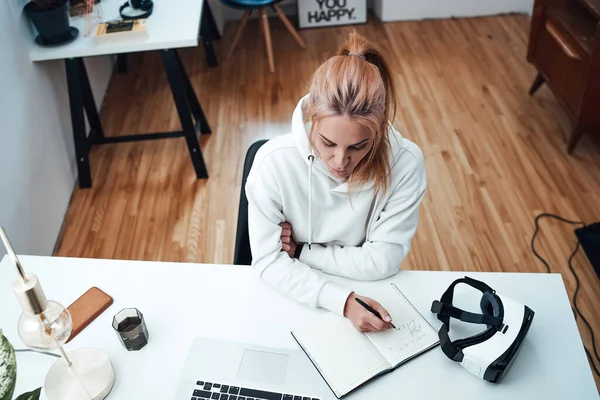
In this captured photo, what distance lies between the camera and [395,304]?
1176 mm

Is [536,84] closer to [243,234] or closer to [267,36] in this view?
[267,36]

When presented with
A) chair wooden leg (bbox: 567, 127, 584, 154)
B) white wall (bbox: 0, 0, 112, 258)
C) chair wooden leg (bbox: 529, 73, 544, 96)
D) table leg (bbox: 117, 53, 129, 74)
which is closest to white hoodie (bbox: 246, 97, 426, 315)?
white wall (bbox: 0, 0, 112, 258)

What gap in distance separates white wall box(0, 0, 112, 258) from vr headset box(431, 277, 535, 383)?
153 centimetres

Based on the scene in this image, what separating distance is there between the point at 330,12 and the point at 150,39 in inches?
71.0

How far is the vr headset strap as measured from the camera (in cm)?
105

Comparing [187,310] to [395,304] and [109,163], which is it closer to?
[395,304]

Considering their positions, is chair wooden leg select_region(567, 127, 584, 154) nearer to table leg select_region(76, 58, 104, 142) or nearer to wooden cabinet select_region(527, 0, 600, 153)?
wooden cabinet select_region(527, 0, 600, 153)

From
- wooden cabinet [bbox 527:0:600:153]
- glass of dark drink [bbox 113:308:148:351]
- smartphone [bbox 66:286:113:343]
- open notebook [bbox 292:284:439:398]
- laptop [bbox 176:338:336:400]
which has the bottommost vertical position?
wooden cabinet [bbox 527:0:600:153]

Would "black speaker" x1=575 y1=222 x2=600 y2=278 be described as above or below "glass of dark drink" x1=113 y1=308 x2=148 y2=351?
below

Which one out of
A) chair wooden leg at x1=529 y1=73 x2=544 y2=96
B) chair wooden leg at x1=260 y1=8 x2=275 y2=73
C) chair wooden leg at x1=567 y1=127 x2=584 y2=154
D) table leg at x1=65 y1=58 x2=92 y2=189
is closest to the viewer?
table leg at x1=65 y1=58 x2=92 y2=189

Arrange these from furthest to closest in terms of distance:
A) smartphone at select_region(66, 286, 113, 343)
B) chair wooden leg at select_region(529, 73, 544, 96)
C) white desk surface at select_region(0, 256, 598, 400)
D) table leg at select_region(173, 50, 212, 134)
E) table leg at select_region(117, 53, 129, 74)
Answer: table leg at select_region(117, 53, 129, 74) < chair wooden leg at select_region(529, 73, 544, 96) < table leg at select_region(173, 50, 212, 134) < smartphone at select_region(66, 286, 113, 343) < white desk surface at select_region(0, 256, 598, 400)

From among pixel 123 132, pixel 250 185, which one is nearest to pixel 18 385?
pixel 250 185

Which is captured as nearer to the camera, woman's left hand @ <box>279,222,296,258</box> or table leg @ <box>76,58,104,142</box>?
woman's left hand @ <box>279,222,296,258</box>

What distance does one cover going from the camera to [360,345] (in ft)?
3.64
